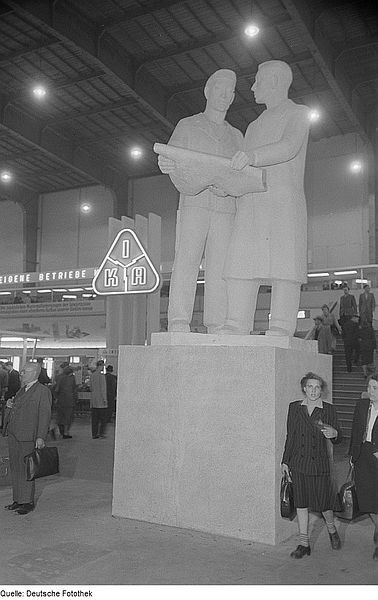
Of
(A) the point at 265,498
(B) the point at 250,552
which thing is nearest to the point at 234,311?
(A) the point at 265,498

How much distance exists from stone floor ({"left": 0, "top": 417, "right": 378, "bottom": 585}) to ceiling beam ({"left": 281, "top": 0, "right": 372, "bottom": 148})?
10.9 metres

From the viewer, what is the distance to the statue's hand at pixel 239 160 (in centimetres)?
447

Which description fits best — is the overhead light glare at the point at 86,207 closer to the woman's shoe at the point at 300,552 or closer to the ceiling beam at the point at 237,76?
the ceiling beam at the point at 237,76

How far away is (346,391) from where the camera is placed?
11695 millimetres

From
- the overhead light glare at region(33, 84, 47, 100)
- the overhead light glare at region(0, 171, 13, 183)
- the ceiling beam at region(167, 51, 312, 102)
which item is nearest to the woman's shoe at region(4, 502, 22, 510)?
the ceiling beam at region(167, 51, 312, 102)

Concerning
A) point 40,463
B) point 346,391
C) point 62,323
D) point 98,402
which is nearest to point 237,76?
point 346,391

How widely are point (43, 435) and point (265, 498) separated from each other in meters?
2.10

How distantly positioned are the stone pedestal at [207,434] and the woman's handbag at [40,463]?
64cm

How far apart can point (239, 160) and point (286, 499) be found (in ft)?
7.78

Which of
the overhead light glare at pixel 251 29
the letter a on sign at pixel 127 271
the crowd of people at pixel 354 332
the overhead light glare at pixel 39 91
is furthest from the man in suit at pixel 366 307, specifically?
the overhead light glare at pixel 39 91

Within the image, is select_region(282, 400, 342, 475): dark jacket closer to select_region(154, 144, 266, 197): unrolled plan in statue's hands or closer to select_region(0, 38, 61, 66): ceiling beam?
select_region(154, 144, 266, 197): unrolled plan in statue's hands

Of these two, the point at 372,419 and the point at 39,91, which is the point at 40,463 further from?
the point at 39,91

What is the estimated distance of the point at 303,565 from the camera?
3.81 metres

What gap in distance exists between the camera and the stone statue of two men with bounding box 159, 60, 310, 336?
4.73 meters
